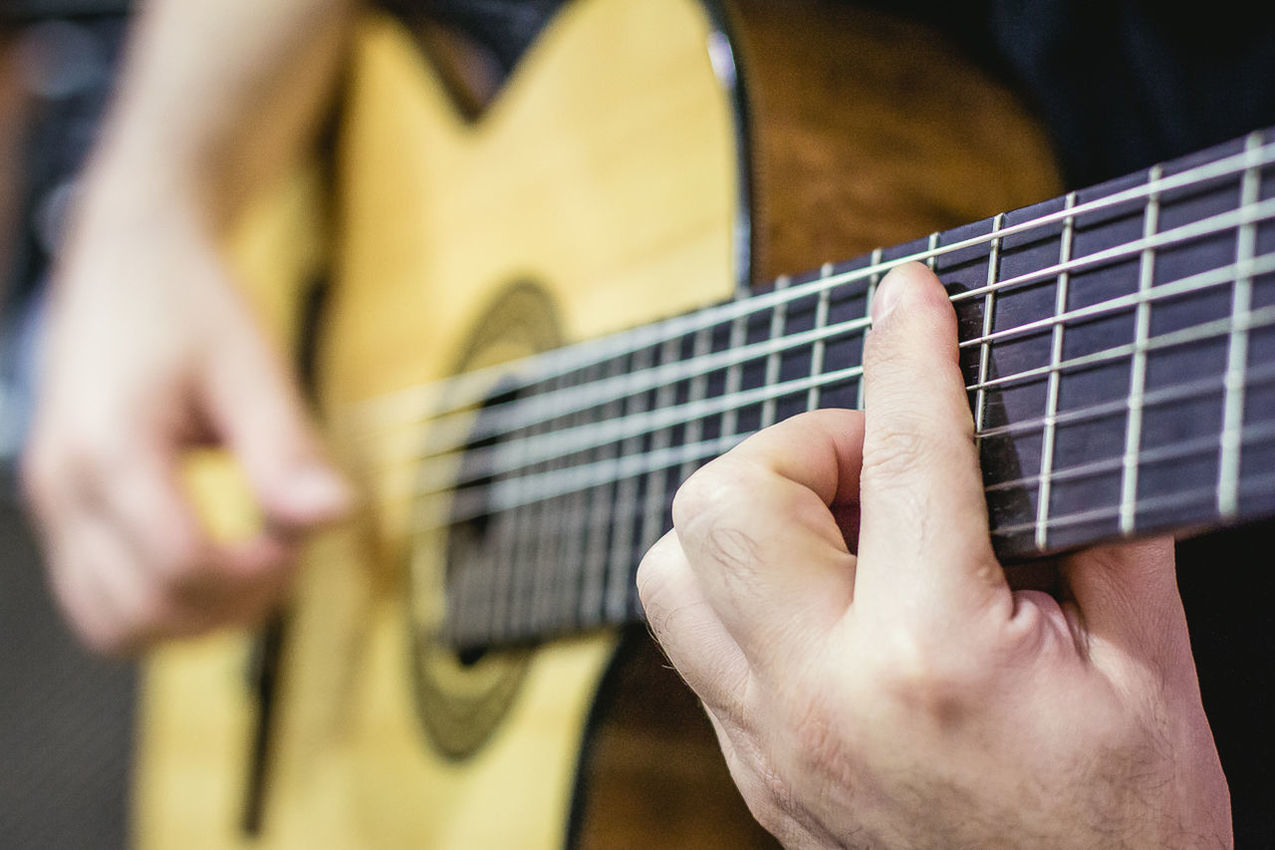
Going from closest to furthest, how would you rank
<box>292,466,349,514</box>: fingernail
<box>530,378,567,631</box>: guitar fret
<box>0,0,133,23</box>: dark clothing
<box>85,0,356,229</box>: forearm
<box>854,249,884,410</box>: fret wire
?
<box>854,249,884,410</box>: fret wire, <box>530,378,567,631</box>: guitar fret, <box>292,466,349,514</box>: fingernail, <box>85,0,356,229</box>: forearm, <box>0,0,133,23</box>: dark clothing

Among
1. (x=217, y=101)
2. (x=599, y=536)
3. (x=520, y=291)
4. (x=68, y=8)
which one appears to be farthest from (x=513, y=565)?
(x=68, y=8)

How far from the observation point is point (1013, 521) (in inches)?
13.9

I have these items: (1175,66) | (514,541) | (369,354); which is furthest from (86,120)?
(1175,66)

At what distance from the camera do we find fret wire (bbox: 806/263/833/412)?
0.44m

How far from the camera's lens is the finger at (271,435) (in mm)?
806

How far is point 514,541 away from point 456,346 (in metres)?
0.24

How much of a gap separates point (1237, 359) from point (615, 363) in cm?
36

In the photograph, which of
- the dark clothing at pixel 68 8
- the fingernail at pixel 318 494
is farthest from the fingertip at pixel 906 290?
the dark clothing at pixel 68 8

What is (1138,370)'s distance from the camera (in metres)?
0.33

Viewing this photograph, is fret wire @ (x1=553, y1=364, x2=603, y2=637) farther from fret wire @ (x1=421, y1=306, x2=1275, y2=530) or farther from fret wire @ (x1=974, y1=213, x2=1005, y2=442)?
fret wire @ (x1=974, y1=213, x2=1005, y2=442)

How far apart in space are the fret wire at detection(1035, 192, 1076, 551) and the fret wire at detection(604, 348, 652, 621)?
26 centimetres

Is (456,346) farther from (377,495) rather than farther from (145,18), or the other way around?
(145,18)

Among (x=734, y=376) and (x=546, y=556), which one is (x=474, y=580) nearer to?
(x=546, y=556)

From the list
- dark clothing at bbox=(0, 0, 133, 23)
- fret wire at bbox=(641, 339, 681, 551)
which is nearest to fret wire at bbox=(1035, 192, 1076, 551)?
fret wire at bbox=(641, 339, 681, 551)
